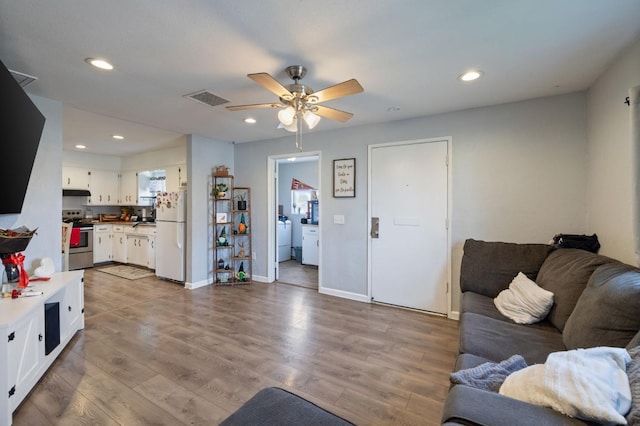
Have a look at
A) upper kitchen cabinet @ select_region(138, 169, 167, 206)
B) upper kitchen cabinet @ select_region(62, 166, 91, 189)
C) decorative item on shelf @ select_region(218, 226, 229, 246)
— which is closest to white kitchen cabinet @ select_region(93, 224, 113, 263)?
upper kitchen cabinet @ select_region(138, 169, 167, 206)

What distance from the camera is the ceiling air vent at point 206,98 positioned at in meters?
2.73

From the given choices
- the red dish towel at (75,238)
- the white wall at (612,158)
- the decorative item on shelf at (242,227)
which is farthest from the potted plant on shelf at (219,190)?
the white wall at (612,158)

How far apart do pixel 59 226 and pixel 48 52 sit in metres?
1.83

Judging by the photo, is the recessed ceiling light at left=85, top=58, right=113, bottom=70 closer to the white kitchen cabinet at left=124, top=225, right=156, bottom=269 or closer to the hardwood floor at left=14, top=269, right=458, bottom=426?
the hardwood floor at left=14, top=269, right=458, bottom=426

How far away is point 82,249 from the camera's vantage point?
5.64 meters

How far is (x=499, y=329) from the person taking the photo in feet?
6.25

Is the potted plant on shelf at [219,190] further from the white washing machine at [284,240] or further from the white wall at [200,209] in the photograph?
the white washing machine at [284,240]

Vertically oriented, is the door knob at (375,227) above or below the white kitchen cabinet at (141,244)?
above

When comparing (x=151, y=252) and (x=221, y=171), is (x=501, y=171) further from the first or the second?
(x=151, y=252)

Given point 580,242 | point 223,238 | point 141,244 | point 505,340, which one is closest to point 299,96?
point 505,340

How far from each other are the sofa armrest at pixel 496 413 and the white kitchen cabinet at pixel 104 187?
765 cm

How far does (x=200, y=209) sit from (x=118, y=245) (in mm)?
2946

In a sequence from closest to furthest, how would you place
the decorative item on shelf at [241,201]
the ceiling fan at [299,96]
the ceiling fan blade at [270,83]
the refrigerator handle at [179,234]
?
the ceiling fan blade at [270,83] → the ceiling fan at [299,96] → the refrigerator handle at [179,234] → the decorative item on shelf at [241,201]

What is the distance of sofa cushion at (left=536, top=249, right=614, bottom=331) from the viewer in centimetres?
184
